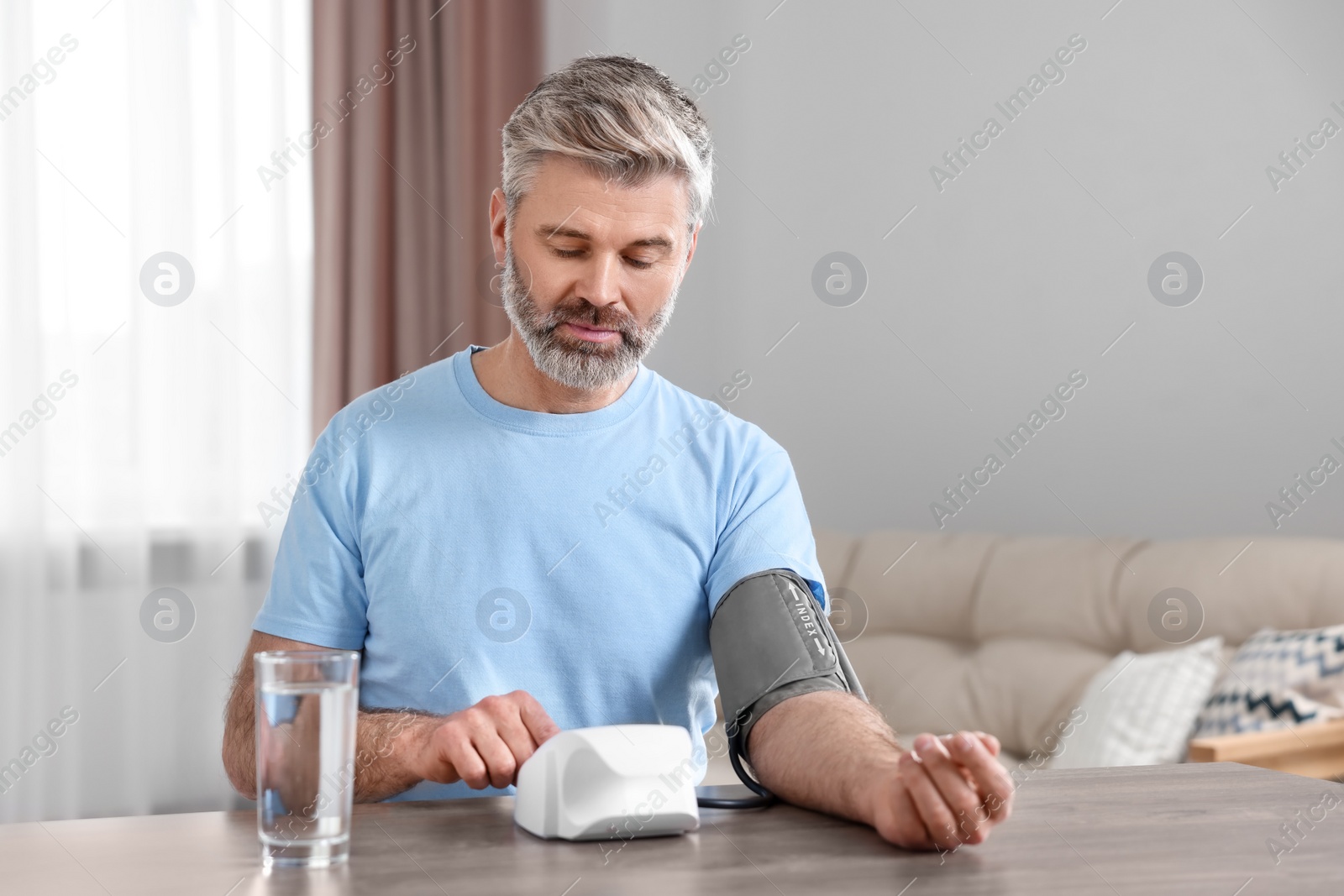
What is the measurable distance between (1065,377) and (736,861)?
220cm

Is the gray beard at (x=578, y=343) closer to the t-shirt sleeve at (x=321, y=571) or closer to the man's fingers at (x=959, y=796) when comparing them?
the t-shirt sleeve at (x=321, y=571)

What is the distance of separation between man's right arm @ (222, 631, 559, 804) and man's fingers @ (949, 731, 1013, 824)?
0.30 m

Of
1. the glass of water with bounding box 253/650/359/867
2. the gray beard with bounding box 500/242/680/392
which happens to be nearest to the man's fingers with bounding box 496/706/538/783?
the glass of water with bounding box 253/650/359/867

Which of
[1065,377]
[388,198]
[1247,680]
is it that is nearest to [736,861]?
[1247,680]

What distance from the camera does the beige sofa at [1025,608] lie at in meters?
2.15

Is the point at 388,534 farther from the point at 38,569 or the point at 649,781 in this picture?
the point at 38,569

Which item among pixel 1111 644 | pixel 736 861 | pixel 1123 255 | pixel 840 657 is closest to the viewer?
pixel 736 861

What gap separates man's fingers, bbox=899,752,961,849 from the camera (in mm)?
761

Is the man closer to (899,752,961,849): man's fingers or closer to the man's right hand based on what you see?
the man's right hand

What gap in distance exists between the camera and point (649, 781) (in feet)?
2.55

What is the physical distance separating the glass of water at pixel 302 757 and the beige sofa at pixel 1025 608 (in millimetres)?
1447

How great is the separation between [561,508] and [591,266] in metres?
0.24

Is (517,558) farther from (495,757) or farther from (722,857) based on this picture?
(722,857)

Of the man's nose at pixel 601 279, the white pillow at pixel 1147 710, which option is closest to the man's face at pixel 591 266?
the man's nose at pixel 601 279
